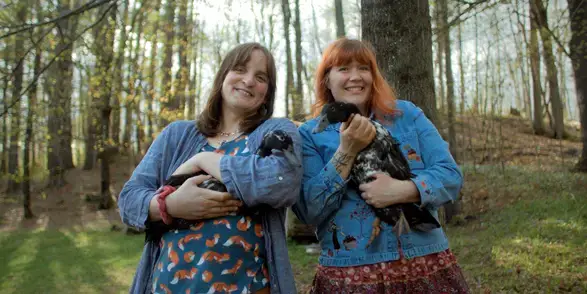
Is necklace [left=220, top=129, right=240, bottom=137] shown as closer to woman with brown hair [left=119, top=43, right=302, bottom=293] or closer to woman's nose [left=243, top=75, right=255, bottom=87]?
woman with brown hair [left=119, top=43, right=302, bottom=293]

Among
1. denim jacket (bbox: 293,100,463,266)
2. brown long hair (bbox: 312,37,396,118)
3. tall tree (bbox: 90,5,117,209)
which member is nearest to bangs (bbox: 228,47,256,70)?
brown long hair (bbox: 312,37,396,118)

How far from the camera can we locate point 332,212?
6.93ft

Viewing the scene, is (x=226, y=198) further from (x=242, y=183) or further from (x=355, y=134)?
(x=355, y=134)

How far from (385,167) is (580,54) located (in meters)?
10.7

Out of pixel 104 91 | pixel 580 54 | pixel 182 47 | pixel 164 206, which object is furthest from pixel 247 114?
pixel 182 47

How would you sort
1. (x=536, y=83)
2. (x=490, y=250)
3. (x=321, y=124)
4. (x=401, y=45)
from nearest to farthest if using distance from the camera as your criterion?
(x=321, y=124)
(x=401, y=45)
(x=490, y=250)
(x=536, y=83)

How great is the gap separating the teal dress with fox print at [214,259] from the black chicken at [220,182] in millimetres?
30

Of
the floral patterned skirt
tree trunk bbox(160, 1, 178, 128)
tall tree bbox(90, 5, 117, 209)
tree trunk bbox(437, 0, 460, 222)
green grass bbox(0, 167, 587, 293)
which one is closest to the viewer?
the floral patterned skirt

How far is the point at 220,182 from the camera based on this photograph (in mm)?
1945

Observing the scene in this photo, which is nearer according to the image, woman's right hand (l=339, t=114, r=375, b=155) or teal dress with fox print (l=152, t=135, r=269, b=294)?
teal dress with fox print (l=152, t=135, r=269, b=294)

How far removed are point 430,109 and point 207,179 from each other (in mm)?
2340

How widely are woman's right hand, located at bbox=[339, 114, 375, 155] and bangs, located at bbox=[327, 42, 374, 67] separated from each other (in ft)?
1.18

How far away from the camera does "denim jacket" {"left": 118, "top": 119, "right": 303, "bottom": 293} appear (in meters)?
1.87

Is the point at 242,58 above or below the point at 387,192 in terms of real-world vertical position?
above
